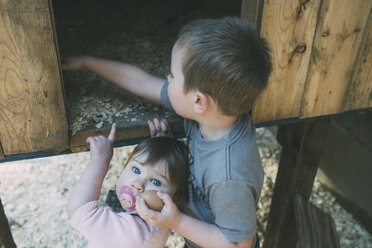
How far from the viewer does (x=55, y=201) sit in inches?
113

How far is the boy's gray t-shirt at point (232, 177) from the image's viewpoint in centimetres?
108

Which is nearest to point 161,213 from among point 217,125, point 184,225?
point 184,225

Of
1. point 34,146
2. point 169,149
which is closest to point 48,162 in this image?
point 34,146

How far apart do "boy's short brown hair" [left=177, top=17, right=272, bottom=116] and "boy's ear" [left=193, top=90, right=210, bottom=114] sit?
0.02 metres

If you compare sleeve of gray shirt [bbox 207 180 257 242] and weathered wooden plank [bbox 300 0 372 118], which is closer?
sleeve of gray shirt [bbox 207 180 257 242]

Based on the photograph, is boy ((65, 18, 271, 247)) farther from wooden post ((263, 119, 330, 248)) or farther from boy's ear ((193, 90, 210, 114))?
wooden post ((263, 119, 330, 248))

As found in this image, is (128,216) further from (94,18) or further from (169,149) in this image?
(94,18)

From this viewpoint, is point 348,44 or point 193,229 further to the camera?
point 348,44

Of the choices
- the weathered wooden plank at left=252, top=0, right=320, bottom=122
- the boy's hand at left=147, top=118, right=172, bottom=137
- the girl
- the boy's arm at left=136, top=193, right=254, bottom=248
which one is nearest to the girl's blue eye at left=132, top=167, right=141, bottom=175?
the girl

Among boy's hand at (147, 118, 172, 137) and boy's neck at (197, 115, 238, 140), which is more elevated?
boy's neck at (197, 115, 238, 140)

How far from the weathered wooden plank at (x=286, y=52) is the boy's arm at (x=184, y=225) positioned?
541mm

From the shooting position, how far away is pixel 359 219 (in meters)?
2.81

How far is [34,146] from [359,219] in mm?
2506

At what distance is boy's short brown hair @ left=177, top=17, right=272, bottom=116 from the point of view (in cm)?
103
